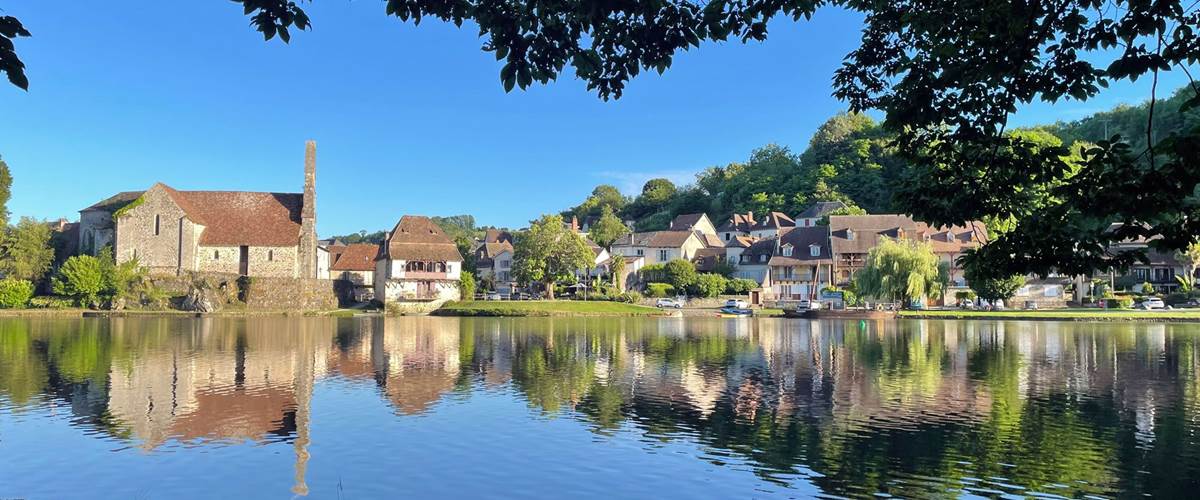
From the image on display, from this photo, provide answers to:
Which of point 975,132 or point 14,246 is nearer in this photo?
point 975,132

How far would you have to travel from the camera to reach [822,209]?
10838cm

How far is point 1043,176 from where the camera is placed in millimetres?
7949

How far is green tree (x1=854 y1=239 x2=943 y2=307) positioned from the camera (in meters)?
62.8

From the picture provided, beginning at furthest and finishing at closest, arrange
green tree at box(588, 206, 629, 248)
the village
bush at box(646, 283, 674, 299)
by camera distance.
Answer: green tree at box(588, 206, 629, 248) → bush at box(646, 283, 674, 299) → the village

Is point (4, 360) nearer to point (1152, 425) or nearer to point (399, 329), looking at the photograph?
point (399, 329)

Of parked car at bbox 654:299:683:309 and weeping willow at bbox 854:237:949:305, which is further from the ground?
weeping willow at bbox 854:237:949:305

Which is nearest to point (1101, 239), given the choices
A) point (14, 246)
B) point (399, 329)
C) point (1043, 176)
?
point (1043, 176)

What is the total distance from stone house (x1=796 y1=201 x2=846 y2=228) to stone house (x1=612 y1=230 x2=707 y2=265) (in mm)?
18947

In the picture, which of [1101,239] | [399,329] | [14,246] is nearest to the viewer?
[1101,239]

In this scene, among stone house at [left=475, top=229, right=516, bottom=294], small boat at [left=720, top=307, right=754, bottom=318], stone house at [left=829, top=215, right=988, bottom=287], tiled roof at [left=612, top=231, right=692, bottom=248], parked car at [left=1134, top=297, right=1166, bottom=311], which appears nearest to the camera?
parked car at [left=1134, top=297, right=1166, bottom=311]

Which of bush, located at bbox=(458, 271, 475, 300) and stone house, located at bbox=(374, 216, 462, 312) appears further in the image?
bush, located at bbox=(458, 271, 475, 300)

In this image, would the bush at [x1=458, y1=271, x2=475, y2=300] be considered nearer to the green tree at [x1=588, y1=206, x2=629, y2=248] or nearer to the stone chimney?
the stone chimney

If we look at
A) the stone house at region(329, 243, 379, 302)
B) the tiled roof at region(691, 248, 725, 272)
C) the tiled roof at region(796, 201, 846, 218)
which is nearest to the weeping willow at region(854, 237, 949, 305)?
the tiled roof at region(691, 248, 725, 272)

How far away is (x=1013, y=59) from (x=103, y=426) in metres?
17.3
